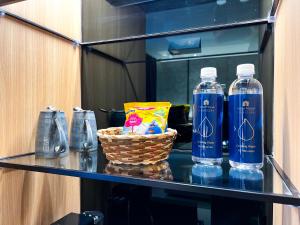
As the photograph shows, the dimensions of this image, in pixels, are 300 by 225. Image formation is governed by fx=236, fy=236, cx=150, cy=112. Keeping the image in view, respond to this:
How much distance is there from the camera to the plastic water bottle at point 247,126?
1.76 feet

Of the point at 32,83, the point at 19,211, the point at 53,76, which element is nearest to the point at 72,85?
the point at 53,76

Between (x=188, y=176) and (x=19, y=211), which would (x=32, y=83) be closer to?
(x=19, y=211)

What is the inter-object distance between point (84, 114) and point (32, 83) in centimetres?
21

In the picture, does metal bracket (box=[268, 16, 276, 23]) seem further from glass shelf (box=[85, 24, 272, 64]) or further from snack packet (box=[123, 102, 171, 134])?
snack packet (box=[123, 102, 171, 134])

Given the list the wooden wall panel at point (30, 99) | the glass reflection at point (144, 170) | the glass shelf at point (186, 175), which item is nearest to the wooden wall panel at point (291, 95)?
the glass shelf at point (186, 175)

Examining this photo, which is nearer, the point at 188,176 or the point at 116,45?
the point at 188,176

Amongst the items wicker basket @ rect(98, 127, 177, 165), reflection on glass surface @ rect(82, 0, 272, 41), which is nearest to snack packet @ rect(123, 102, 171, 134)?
wicker basket @ rect(98, 127, 177, 165)

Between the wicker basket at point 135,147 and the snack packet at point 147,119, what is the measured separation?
0.17 ft

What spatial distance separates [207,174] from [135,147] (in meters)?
0.19

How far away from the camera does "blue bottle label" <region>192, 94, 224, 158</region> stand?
1.93ft

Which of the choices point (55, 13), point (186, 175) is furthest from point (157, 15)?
point (186, 175)

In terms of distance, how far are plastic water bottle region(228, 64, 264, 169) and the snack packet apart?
215 millimetres

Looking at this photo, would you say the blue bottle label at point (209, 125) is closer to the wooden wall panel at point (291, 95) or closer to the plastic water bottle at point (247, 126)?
the plastic water bottle at point (247, 126)

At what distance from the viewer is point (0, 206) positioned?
28.8 inches
